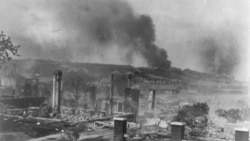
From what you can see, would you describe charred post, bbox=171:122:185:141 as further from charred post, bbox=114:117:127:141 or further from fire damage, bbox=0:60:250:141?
charred post, bbox=114:117:127:141

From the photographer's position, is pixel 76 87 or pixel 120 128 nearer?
pixel 120 128

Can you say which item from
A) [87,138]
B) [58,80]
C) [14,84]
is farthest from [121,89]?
[87,138]

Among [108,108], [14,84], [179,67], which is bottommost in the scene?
[108,108]

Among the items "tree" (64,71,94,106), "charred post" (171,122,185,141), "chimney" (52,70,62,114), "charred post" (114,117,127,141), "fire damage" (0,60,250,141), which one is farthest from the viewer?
"tree" (64,71,94,106)

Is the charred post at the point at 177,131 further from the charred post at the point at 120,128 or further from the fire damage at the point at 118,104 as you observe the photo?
the charred post at the point at 120,128

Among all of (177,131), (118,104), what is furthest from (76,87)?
(177,131)

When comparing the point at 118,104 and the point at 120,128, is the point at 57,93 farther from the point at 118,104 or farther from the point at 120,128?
the point at 120,128

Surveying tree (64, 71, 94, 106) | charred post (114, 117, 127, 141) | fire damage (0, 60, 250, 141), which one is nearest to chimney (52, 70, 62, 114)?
fire damage (0, 60, 250, 141)

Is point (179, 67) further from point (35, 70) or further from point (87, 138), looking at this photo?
point (87, 138)
